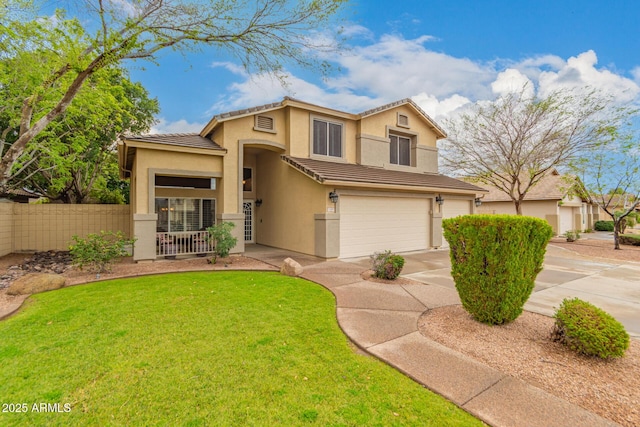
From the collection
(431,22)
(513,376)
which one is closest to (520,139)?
(431,22)

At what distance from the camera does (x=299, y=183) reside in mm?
11391

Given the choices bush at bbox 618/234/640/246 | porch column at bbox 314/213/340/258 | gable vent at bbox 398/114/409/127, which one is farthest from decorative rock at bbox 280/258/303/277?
bush at bbox 618/234/640/246

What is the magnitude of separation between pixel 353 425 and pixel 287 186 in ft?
33.7

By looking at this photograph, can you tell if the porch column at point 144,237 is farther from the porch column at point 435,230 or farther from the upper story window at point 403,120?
the upper story window at point 403,120

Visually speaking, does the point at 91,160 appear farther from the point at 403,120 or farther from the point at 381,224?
the point at 403,120

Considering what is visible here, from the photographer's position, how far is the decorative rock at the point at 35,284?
6270 mm

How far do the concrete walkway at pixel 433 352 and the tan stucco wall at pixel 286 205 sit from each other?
3256 millimetres

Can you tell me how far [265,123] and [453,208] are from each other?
9.92 m

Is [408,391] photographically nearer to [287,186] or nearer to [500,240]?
[500,240]

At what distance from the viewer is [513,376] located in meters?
3.08

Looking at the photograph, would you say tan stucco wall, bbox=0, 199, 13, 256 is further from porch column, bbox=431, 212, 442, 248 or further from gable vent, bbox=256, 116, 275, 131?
porch column, bbox=431, 212, 442, 248

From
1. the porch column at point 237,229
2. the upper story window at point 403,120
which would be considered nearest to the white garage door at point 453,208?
the upper story window at point 403,120

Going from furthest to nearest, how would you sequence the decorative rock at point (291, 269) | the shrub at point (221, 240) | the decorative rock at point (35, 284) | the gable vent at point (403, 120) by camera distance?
the gable vent at point (403, 120) < the shrub at point (221, 240) < the decorative rock at point (291, 269) < the decorative rock at point (35, 284)

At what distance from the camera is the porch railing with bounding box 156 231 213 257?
1005cm
